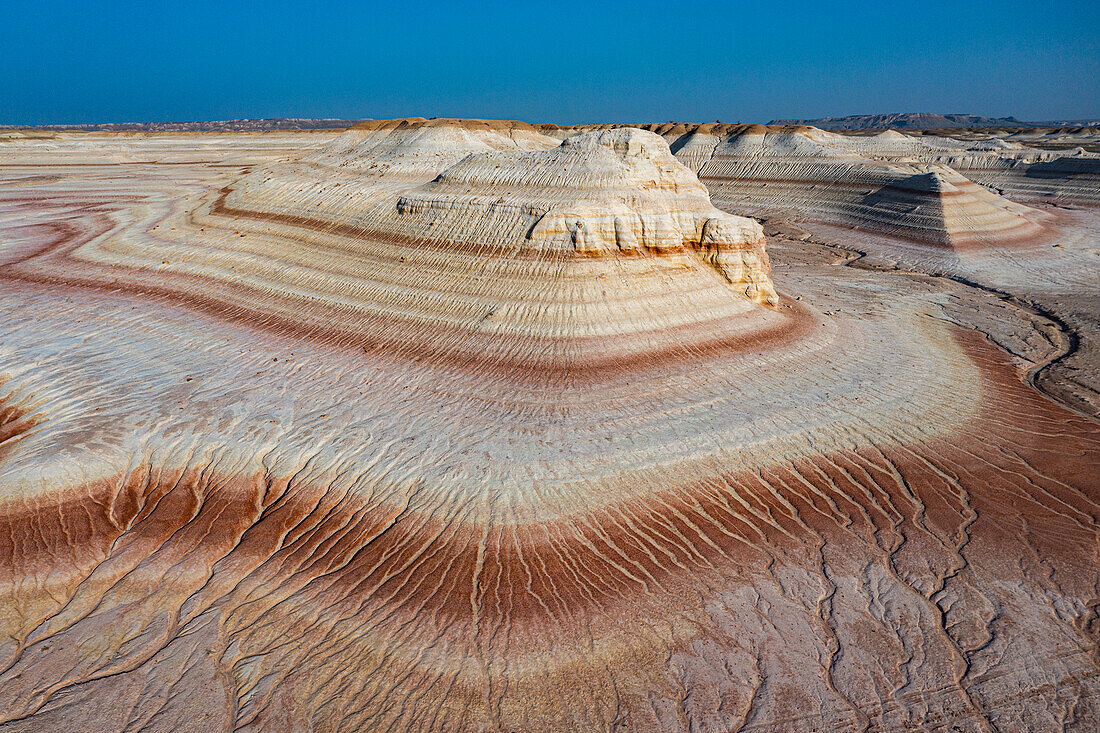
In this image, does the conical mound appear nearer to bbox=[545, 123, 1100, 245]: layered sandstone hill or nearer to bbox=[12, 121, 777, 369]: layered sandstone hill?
bbox=[545, 123, 1100, 245]: layered sandstone hill

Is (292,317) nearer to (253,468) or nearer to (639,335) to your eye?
(253,468)

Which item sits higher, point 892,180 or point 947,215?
point 892,180

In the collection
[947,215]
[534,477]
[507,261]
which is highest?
[507,261]

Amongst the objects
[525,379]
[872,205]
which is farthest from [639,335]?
[872,205]

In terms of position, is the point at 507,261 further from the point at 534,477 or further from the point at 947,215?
the point at 947,215

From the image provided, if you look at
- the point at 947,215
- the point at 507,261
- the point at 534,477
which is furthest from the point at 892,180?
the point at 534,477

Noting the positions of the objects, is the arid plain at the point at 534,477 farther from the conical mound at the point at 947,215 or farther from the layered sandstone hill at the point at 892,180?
the layered sandstone hill at the point at 892,180

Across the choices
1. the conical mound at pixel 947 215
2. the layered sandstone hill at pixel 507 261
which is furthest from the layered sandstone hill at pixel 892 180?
the layered sandstone hill at pixel 507 261

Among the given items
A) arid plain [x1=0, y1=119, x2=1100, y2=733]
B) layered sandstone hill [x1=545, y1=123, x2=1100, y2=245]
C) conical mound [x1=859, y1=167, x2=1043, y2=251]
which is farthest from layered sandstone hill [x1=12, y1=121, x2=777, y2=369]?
layered sandstone hill [x1=545, y1=123, x2=1100, y2=245]

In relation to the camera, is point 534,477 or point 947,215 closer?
point 534,477
